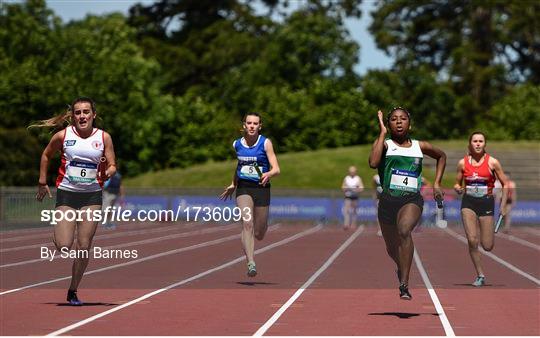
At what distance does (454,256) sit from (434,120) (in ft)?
182

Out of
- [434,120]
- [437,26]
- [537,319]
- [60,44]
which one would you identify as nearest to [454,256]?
[537,319]

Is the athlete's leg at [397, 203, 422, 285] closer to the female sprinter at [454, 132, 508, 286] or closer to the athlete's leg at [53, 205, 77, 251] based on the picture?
the female sprinter at [454, 132, 508, 286]

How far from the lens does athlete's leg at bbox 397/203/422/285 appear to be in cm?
1205

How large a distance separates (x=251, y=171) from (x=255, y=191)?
383mm

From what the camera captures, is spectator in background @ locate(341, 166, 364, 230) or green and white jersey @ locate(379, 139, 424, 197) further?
spectator in background @ locate(341, 166, 364, 230)

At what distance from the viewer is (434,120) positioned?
7869cm

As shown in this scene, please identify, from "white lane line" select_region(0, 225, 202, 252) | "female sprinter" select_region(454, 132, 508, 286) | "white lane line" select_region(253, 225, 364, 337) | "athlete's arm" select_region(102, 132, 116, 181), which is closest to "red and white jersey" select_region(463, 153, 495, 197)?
"female sprinter" select_region(454, 132, 508, 286)

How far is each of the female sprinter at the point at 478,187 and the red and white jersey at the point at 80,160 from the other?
4.67 meters

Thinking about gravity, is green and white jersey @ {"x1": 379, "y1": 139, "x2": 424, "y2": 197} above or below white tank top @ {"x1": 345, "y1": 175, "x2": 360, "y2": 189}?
above

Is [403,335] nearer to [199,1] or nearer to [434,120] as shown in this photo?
[434,120]

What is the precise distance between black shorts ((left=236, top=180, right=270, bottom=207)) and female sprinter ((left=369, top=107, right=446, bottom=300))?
2.68 m

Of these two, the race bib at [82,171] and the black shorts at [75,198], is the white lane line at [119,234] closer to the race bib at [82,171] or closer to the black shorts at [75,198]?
the black shorts at [75,198]

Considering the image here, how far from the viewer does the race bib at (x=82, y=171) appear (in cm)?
1230

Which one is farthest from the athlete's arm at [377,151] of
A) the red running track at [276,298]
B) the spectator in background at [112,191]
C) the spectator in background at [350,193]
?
the spectator in background at [112,191]
